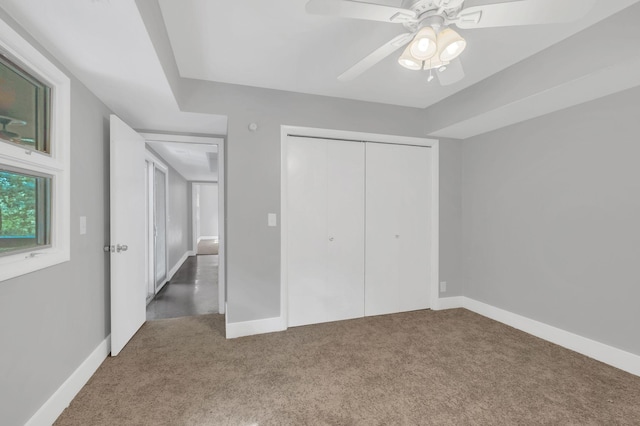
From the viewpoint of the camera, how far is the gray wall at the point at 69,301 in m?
1.31

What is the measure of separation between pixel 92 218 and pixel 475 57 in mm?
3276

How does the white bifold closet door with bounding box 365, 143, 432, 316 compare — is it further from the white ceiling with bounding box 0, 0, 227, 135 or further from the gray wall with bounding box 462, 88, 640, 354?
the white ceiling with bounding box 0, 0, 227, 135

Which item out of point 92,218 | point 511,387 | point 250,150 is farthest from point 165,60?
point 511,387

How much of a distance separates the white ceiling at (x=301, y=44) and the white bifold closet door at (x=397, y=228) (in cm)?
84

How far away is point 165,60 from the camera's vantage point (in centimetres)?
181

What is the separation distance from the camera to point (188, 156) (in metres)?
4.65

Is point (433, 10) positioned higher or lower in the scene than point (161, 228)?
higher

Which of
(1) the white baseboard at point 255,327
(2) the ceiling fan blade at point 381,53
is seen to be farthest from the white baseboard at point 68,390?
(2) the ceiling fan blade at point 381,53

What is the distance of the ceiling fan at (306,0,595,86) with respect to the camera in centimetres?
114

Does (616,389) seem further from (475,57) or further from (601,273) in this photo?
(475,57)

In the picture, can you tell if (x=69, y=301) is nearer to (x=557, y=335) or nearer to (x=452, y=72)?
(x=452, y=72)

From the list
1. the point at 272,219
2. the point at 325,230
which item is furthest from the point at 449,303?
the point at 272,219

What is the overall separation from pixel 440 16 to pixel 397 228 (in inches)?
89.3

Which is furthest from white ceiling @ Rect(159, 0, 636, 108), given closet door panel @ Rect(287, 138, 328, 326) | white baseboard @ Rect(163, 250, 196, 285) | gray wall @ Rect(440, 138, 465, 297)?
white baseboard @ Rect(163, 250, 196, 285)
